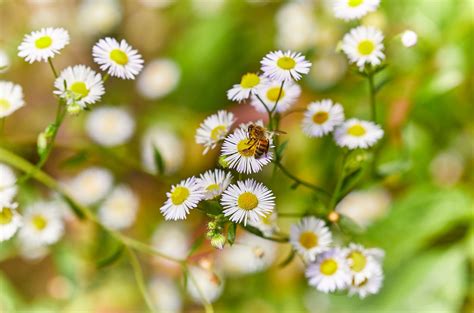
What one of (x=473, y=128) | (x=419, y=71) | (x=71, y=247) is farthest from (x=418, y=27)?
(x=71, y=247)

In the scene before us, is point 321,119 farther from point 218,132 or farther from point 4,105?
point 4,105

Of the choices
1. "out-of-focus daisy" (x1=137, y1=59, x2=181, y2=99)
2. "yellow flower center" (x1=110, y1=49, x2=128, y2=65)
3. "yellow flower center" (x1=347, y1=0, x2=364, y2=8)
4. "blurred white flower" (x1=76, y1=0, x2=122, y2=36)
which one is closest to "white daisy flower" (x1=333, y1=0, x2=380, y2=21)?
"yellow flower center" (x1=347, y1=0, x2=364, y2=8)

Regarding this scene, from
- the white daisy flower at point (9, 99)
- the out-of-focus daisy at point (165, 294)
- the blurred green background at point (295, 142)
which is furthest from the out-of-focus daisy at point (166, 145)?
the white daisy flower at point (9, 99)

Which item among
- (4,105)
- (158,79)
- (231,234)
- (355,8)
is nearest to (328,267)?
(231,234)

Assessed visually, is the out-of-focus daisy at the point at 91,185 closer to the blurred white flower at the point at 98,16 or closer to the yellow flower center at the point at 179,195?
the blurred white flower at the point at 98,16

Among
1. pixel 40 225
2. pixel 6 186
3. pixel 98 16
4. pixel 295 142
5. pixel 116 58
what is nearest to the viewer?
pixel 116 58

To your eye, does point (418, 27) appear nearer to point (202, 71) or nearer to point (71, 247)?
point (202, 71)
